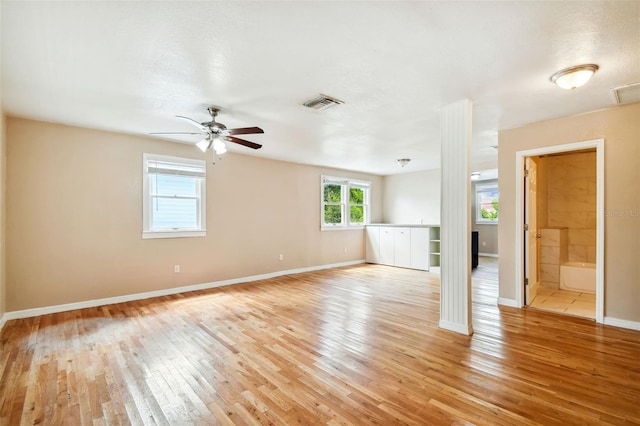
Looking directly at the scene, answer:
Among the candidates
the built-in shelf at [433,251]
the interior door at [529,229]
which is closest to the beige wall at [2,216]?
the interior door at [529,229]

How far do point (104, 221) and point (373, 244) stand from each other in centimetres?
594

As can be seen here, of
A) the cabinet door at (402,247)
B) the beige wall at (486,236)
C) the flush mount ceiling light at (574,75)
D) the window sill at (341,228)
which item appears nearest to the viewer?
the flush mount ceiling light at (574,75)

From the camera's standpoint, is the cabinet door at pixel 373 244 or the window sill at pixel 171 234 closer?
the window sill at pixel 171 234

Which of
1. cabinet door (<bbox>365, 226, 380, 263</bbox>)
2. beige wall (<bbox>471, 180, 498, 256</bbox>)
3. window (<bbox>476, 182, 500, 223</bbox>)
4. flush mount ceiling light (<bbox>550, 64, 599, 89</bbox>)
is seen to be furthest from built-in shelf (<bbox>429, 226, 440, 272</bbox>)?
flush mount ceiling light (<bbox>550, 64, 599, 89</bbox>)

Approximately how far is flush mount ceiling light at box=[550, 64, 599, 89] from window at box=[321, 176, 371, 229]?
5.07 m

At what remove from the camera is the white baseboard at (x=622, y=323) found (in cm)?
320

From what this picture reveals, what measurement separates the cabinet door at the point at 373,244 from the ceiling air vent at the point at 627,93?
17.1 ft

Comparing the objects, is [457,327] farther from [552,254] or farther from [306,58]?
[552,254]

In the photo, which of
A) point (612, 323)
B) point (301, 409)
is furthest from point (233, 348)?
point (612, 323)

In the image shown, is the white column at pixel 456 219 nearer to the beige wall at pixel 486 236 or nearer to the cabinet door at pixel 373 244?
the cabinet door at pixel 373 244

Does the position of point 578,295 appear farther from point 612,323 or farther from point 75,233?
point 75,233

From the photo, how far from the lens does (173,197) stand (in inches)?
195

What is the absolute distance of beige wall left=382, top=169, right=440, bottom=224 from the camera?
25.6 ft

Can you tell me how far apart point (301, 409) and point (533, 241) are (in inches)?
166
